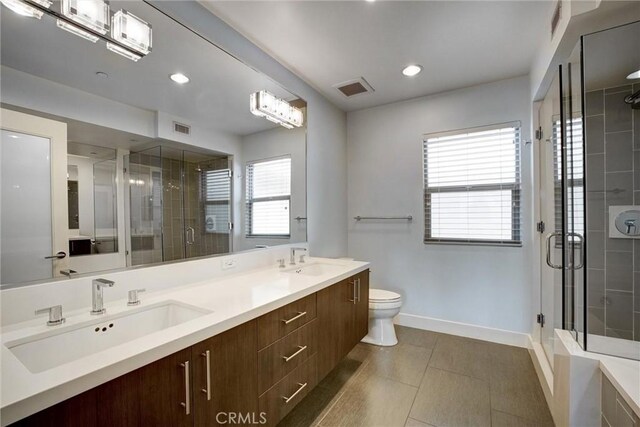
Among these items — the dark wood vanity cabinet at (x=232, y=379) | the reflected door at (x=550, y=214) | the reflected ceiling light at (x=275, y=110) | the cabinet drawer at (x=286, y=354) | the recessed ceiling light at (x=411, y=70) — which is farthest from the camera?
the recessed ceiling light at (x=411, y=70)

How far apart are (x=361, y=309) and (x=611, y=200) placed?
1.83m

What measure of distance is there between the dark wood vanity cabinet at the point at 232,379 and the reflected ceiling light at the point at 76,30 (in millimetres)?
1435

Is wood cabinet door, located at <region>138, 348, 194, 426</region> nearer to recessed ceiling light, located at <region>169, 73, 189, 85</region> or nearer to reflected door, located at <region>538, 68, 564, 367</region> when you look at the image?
recessed ceiling light, located at <region>169, 73, 189, 85</region>

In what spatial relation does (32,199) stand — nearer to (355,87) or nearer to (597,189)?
(355,87)

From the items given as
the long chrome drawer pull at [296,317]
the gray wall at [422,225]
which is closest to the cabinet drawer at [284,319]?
the long chrome drawer pull at [296,317]

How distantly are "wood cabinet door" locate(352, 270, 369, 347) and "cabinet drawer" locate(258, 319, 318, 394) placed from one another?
60 centimetres

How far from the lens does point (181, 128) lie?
1729mm

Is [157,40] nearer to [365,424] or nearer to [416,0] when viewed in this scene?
[416,0]

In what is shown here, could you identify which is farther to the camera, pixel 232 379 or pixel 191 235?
pixel 191 235

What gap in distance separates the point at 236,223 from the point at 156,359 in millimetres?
1245

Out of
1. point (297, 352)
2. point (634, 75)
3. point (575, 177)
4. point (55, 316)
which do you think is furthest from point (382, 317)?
point (634, 75)

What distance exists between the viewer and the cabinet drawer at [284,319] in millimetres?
1288

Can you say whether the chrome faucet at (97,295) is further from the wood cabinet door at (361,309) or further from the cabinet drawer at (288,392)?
the wood cabinet door at (361,309)

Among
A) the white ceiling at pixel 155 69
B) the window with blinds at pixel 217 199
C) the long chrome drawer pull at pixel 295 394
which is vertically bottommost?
the long chrome drawer pull at pixel 295 394
